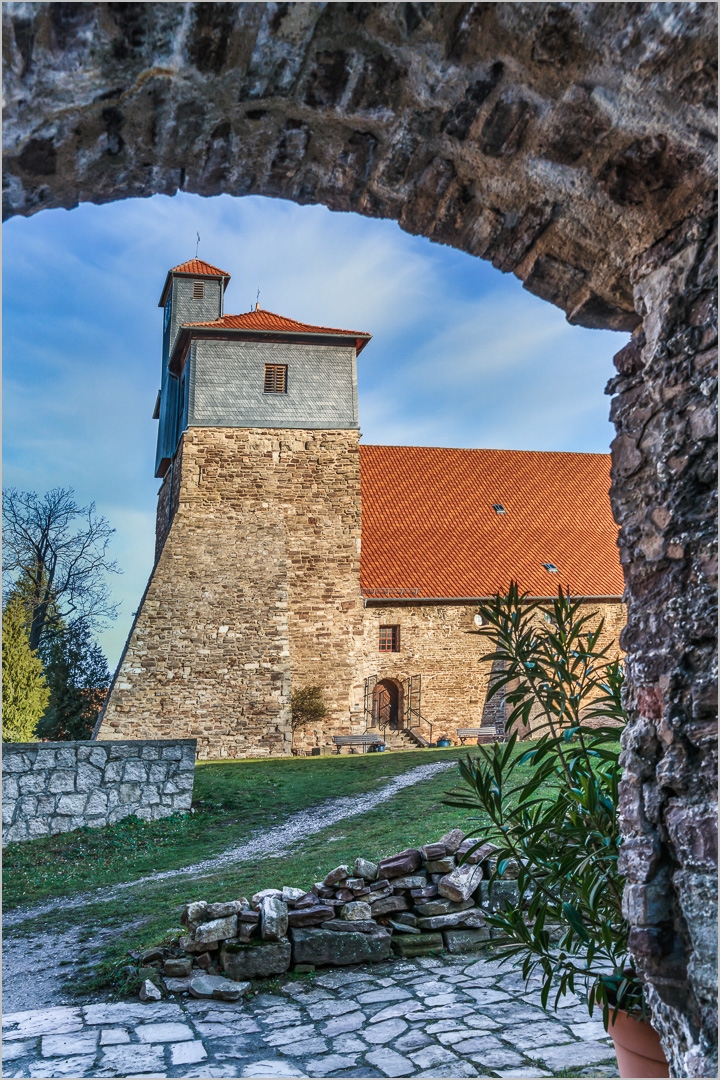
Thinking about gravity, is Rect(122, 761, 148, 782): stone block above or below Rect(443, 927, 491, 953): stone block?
above

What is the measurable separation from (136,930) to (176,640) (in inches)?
455

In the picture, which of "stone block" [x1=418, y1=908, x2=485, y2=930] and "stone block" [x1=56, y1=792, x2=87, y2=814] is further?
"stone block" [x1=56, y1=792, x2=87, y2=814]

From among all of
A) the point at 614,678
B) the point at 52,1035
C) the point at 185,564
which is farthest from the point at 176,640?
the point at 614,678

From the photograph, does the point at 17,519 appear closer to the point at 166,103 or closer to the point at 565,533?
the point at 565,533

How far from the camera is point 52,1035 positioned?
4137mm

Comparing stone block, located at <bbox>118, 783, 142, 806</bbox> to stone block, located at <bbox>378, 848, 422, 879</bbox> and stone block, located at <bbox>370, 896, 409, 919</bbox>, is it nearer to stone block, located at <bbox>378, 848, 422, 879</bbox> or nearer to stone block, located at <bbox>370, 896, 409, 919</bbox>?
stone block, located at <bbox>378, 848, 422, 879</bbox>

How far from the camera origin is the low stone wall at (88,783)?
944 centimetres

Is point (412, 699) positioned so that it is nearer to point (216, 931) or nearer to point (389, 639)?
point (389, 639)

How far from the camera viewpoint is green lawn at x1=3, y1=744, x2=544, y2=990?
6.53 meters

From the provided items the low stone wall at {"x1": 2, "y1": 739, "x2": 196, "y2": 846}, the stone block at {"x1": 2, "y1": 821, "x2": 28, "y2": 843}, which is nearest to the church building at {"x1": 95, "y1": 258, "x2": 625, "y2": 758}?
the low stone wall at {"x1": 2, "y1": 739, "x2": 196, "y2": 846}

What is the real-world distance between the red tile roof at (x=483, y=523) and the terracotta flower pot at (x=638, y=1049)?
55.2 ft

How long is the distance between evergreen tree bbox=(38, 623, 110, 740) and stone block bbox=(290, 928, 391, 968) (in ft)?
53.3

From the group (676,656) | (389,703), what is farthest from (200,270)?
(676,656)

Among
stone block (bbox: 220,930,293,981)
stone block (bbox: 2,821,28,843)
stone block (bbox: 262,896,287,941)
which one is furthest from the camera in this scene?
stone block (bbox: 2,821,28,843)
